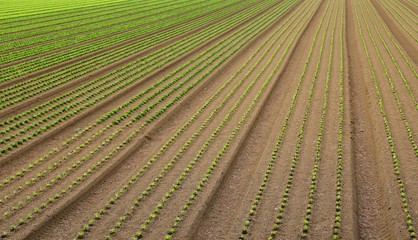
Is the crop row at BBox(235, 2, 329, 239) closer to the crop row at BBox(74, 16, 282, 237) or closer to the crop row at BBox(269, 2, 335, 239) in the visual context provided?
the crop row at BBox(269, 2, 335, 239)

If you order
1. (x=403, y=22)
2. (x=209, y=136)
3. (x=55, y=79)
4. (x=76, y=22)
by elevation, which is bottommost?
(x=209, y=136)

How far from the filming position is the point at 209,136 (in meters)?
18.8

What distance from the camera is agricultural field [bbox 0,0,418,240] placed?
43.5 feet

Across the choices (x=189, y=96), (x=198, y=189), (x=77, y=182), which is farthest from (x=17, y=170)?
(x=189, y=96)

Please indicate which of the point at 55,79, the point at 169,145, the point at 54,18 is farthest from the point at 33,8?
the point at 169,145

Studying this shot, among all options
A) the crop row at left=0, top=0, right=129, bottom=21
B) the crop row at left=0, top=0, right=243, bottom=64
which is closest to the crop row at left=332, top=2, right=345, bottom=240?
the crop row at left=0, top=0, right=243, bottom=64

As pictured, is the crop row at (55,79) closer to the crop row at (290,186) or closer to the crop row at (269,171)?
the crop row at (269,171)

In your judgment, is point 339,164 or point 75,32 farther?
point 75,32

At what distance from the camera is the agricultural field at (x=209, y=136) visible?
43.5 feet

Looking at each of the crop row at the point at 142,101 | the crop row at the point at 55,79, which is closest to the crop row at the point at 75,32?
the crop row at the point at 55,79

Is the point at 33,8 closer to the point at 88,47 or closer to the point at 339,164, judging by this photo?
the point at 88,47

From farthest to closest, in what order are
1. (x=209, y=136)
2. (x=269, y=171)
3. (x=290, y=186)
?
1. (x=209, y=136)
2. (x=269, y=171)
3. (x=290, y=186)

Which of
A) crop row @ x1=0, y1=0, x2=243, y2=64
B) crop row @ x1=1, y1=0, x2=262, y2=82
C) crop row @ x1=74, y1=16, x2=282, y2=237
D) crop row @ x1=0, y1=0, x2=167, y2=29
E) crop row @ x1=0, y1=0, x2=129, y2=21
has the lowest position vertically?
crop row @ x1=74, y1=16, x2=282, y2=237

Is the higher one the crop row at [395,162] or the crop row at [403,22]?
the crop row at [403,22]
